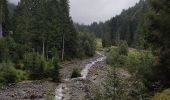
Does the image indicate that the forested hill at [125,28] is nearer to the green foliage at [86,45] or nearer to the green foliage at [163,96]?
the green foliage at [86,45]

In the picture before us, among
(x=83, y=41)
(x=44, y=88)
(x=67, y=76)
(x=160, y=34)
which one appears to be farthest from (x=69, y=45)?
(x=160, y=34)

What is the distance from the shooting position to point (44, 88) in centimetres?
4356

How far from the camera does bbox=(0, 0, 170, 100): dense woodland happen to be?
23.4 metres

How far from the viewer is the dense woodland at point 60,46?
76.8ft

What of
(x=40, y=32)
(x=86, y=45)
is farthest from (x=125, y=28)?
(x=40, y=32)

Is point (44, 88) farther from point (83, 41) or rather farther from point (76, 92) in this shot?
point (83, 41)

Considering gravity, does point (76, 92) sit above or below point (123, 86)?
below

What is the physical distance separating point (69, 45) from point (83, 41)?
52.0ft

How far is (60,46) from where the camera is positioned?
8425 cm

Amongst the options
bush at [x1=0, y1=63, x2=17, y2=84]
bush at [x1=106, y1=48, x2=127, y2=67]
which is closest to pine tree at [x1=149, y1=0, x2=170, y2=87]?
bush at [x1=106, y1=48, x2=127, y2=67]

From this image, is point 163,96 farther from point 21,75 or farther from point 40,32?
point 40,32

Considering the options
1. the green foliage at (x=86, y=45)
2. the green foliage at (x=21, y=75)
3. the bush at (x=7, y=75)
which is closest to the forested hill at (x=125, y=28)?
the green foliage at (x=86, y=45)

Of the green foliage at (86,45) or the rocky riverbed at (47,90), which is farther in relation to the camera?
the green foliage at (86,45)

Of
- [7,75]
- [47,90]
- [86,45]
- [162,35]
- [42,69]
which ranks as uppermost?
[162,35]
